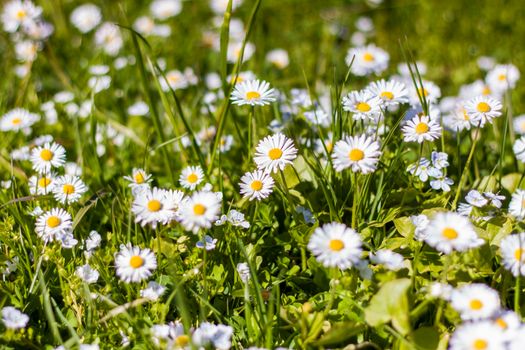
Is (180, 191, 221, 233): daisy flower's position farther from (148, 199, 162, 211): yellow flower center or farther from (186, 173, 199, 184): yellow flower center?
(186, 173, 199, 184): yellow flower center

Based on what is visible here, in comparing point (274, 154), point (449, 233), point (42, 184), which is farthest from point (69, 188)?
point (449, 233)

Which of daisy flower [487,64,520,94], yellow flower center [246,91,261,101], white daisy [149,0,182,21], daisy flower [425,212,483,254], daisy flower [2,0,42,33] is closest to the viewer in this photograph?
daisy flower [425,212,483,254]

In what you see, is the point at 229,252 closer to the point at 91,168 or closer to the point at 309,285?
the point at 309,285

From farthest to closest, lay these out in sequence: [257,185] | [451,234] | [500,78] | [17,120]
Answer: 1. [500,78]
2. [17,120]
3. [257,185]
4. [451,234]

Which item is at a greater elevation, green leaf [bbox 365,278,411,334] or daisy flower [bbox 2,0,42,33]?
daisy flower [bbox 2,0,42,33]

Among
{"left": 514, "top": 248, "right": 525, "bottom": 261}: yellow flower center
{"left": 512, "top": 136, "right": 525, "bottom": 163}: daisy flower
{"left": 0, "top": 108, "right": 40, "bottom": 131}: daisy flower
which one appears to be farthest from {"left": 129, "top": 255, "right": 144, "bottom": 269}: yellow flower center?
{"left": 512, "top": 136, "right": 525, "bottom": 163}: daisy flower

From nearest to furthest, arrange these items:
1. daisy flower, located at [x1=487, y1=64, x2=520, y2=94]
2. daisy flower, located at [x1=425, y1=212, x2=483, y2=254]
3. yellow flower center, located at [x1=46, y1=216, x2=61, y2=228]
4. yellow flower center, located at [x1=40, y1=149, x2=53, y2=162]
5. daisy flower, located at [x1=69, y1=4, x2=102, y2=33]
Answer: daisy flower, located at [x1=425, y1=212, x2=483, y2=254]
yellow flower center, located at [x1=46, y1=216, x2=61, y2=228]
yellow flower center, located at [x1=40, y1=149, x2=53, y2=162]
daisy flower, located at [x1=487, y1=64, x2=520, y2=94]
daisy flower, located at [x1=69, y1=4, x2=102, y2=33]

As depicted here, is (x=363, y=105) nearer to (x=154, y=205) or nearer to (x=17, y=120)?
(x=154, y=205)
